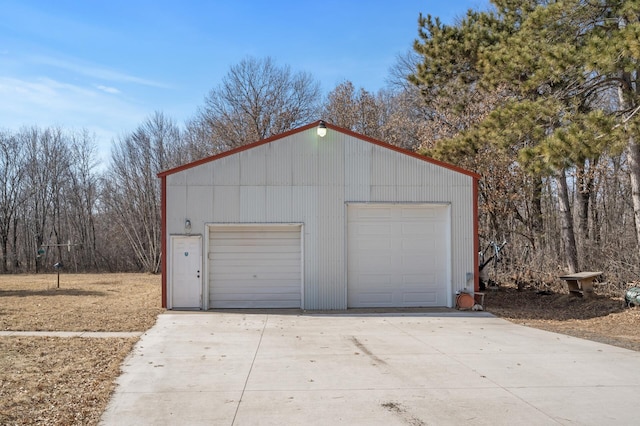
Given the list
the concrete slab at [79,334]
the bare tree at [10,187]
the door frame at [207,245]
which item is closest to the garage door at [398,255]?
the door frame at [207,245]

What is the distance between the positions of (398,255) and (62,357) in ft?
28.5

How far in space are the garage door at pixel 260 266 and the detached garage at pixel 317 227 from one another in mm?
26

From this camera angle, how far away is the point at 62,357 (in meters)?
8.20

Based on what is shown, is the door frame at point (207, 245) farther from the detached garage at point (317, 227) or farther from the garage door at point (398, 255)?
the garage door at point (398, 255)

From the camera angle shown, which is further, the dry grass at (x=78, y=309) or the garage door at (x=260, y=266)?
the garage door at (x=260, y=266)

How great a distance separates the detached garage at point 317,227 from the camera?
13.9m

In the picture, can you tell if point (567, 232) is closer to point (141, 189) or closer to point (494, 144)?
point (494, 144)

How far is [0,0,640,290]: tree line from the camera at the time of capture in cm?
1338

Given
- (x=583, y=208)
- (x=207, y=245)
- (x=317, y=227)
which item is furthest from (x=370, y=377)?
(x=583, y=208)

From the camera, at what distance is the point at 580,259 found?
19.5 metres

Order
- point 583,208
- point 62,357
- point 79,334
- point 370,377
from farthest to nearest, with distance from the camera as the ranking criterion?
point 583,208
point 79,334
point 62,357
point 370,377

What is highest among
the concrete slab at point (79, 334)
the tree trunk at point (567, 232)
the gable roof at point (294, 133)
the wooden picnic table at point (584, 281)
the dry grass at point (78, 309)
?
the gable roof at point (294, 133)

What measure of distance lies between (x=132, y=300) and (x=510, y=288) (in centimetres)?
1244

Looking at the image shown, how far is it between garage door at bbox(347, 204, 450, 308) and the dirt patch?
5.96 feet
